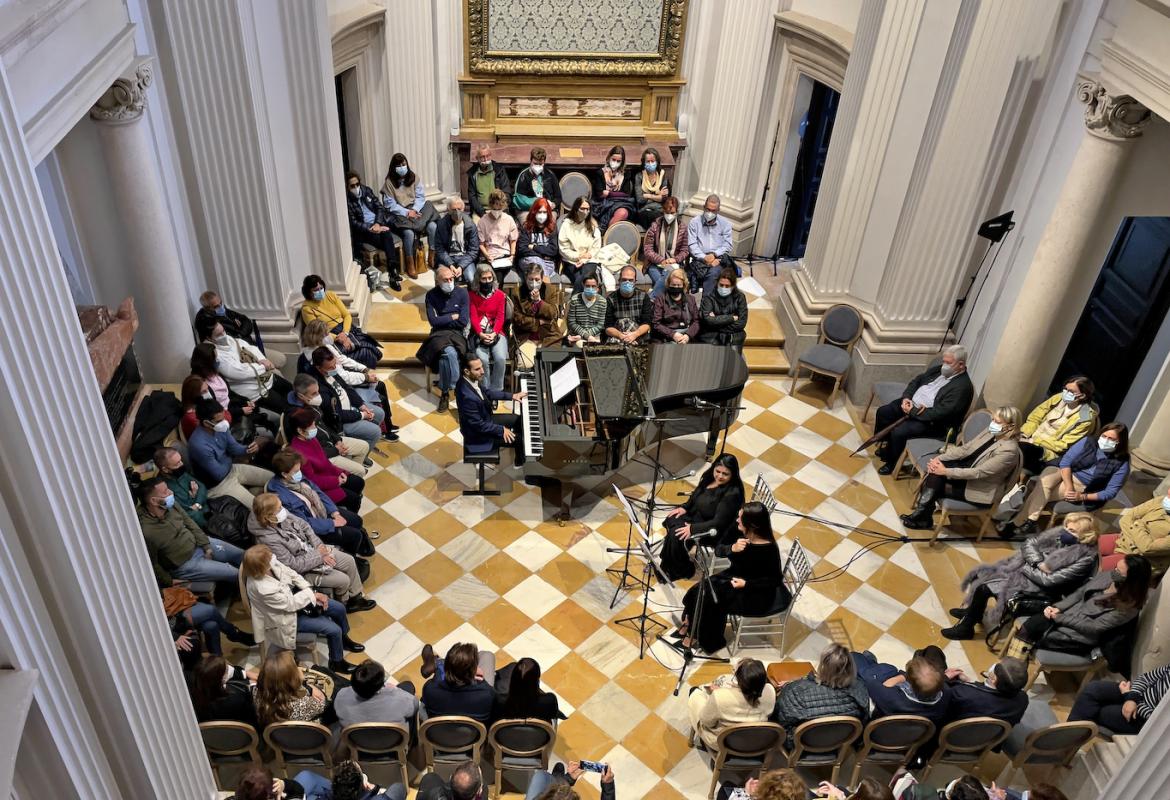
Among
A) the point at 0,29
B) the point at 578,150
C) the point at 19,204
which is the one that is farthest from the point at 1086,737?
the point at 578,150

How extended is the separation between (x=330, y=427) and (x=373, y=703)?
2.89 metres

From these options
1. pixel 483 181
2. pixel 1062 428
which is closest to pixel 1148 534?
pixel 1062 428

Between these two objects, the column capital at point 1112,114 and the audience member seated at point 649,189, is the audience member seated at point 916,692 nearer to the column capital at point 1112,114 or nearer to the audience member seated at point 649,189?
the column capital at point 1112,114

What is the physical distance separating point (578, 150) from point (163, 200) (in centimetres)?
579

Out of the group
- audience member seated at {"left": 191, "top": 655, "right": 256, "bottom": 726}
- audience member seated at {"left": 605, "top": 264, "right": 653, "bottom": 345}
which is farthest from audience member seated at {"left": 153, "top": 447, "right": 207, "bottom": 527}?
audience member seated at {"left": 605, "top": 264, "right": 653, "bottom": 345}

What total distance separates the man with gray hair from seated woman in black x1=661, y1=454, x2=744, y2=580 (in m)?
2.23

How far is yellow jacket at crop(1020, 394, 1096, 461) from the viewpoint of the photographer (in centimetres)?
775

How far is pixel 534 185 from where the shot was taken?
11.3 meters

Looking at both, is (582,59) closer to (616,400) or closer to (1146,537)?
(616,400)

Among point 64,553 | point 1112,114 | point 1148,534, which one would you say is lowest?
point 1148,534

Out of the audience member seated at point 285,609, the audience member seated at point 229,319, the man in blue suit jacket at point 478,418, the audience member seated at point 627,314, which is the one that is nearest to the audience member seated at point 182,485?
the audience member seated at point 285,609

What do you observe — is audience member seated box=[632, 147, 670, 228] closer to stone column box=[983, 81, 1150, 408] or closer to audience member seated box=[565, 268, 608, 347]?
audience member seated box=[565, 268, 608, 347]

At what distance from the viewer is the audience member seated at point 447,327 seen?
909cm

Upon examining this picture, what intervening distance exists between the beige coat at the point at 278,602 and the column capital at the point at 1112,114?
6.78m
